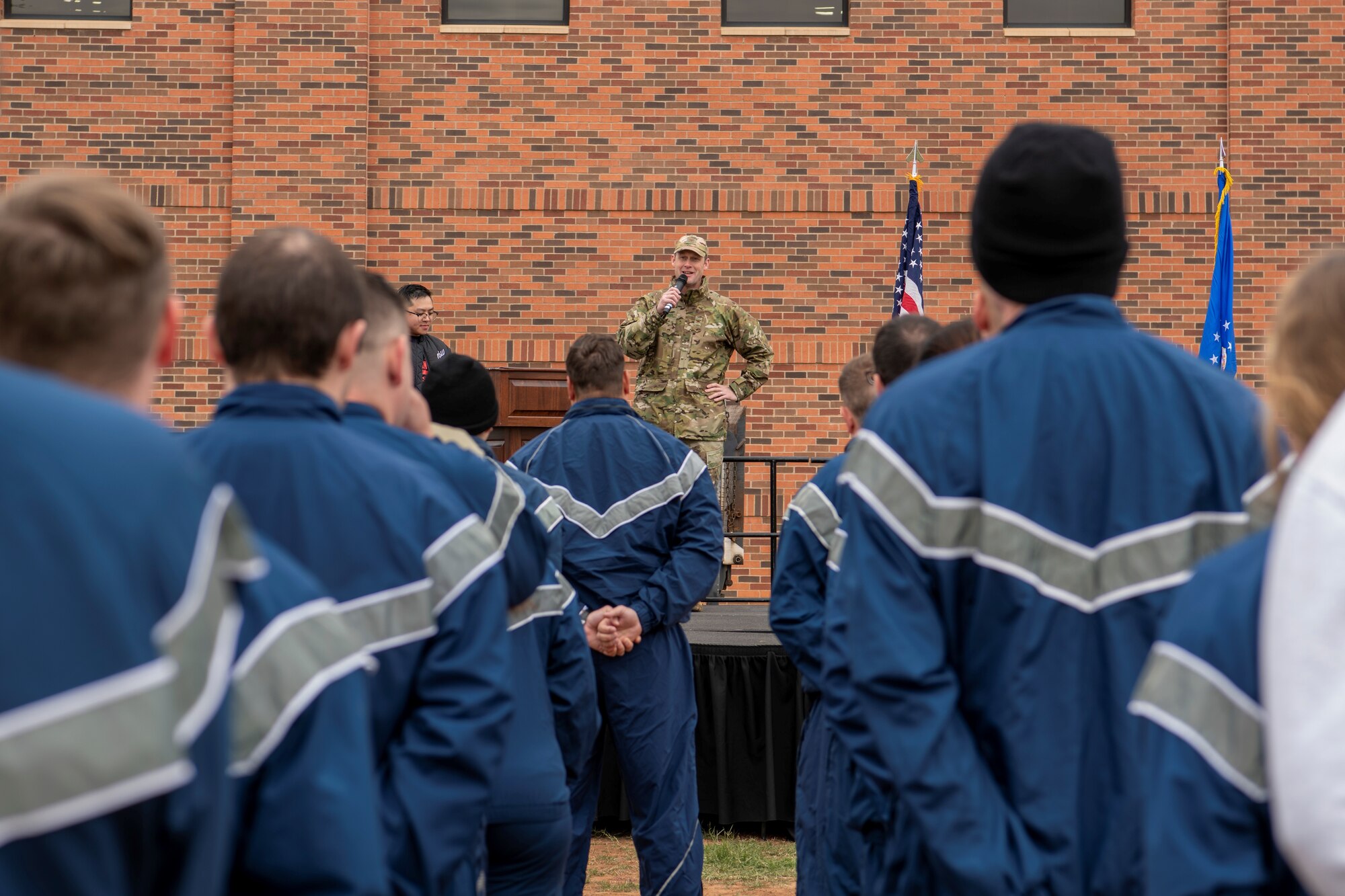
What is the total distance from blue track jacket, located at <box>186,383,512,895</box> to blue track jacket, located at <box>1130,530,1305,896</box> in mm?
1201

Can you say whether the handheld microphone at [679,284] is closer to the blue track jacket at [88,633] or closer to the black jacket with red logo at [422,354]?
the black jacket with red logo at [422,354]

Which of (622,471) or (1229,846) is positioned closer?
(1229,846)

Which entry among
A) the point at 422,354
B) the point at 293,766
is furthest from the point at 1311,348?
the point at 422,354

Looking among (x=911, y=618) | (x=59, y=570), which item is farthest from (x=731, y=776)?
(x=59, y=570)

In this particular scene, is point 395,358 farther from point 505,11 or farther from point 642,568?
point 505,11

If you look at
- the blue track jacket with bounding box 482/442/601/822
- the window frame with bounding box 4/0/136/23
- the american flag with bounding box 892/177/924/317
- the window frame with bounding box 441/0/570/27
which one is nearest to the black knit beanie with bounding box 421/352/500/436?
the blue track jacket with bounding box 482/442/601/822

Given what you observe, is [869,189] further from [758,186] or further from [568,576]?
[568,576]

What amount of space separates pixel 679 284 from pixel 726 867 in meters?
3.82

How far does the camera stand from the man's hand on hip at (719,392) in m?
10.0

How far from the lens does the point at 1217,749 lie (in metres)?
1.62

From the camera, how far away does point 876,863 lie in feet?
9.27

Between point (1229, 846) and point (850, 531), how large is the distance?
3.34 ft

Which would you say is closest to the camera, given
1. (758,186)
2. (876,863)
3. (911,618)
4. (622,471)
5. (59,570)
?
(59,570)

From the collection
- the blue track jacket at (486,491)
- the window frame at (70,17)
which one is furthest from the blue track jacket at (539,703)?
the window frame at (70,17)
